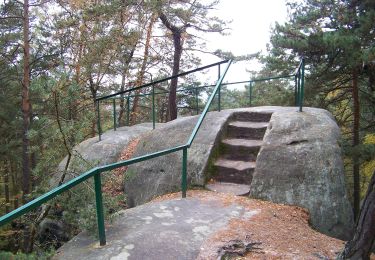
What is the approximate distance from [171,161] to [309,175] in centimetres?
252

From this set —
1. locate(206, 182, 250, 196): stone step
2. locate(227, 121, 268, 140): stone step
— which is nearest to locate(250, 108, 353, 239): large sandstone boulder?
locate(206, 182, 250, 196): stone step

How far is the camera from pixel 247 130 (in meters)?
6.66

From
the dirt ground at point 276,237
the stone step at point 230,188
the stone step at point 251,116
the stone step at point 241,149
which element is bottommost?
the dirt ground at point 276,237

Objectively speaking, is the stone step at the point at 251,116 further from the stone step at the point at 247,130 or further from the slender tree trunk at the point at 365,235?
the slender tree trunk at the point at 365,235

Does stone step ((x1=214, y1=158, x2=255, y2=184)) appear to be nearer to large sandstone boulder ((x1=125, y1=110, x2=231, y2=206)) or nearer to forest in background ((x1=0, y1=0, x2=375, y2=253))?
large sandstone boulder ((x1=125, y1=110, x2=231, y2=206))

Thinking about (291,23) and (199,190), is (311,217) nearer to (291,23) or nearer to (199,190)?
(199,190)

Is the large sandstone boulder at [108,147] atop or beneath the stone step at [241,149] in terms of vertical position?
beneath

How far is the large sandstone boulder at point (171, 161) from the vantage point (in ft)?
19.3

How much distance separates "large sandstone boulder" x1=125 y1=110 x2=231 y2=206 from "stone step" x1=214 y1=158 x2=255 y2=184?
0.28m

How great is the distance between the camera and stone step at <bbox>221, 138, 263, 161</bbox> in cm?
601

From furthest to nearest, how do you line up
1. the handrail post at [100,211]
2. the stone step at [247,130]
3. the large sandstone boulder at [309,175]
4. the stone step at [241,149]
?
the stone step at [247,130] → the stone step at [241,149] → the large sandstone boulder at [309,175] → the handrail post at [100,211]

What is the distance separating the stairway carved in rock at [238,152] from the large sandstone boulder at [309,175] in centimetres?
33

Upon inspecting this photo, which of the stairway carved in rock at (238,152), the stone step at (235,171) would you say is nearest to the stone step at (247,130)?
the stairway carved in rock at (238,152)

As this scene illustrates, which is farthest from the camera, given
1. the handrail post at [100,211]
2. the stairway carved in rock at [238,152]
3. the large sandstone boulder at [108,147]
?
the large sandstone boulder at [108,147]
